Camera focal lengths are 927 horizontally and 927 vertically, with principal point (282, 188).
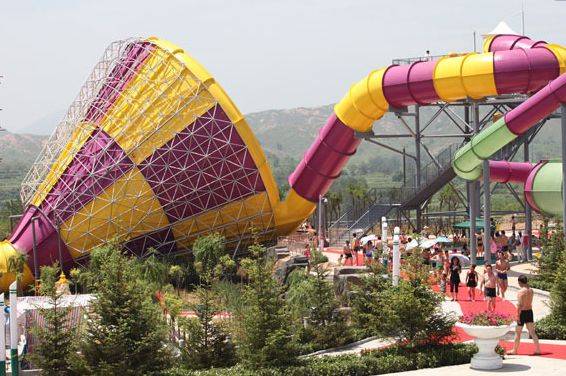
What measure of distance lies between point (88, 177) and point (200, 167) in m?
4.99

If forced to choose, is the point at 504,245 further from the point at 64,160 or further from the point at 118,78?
the point at 64,160

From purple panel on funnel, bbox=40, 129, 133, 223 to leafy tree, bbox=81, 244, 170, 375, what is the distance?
20.1m

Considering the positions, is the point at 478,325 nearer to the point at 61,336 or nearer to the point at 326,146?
the point at 61,336

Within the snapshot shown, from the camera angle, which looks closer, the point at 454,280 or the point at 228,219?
the point at 454,280

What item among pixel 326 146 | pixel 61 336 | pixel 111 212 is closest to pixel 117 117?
pixel 111 212

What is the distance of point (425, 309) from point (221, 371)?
488cm

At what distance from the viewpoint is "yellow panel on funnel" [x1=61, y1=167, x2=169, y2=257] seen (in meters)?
41.2

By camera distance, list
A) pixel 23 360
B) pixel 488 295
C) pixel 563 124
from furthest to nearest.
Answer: pixel 563 124 → pixel 488 295 → pixel 23 360

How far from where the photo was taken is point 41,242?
41.0 metres

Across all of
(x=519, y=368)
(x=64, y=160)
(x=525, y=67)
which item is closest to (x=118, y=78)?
(x=64, y=160)

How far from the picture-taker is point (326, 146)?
44.0 metres

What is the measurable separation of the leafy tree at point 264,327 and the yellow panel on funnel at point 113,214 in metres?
20.0

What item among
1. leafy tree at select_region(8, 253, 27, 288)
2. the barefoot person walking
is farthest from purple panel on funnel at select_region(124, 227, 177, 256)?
the barefoot person walking

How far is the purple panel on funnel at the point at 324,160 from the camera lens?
43.5 meters
